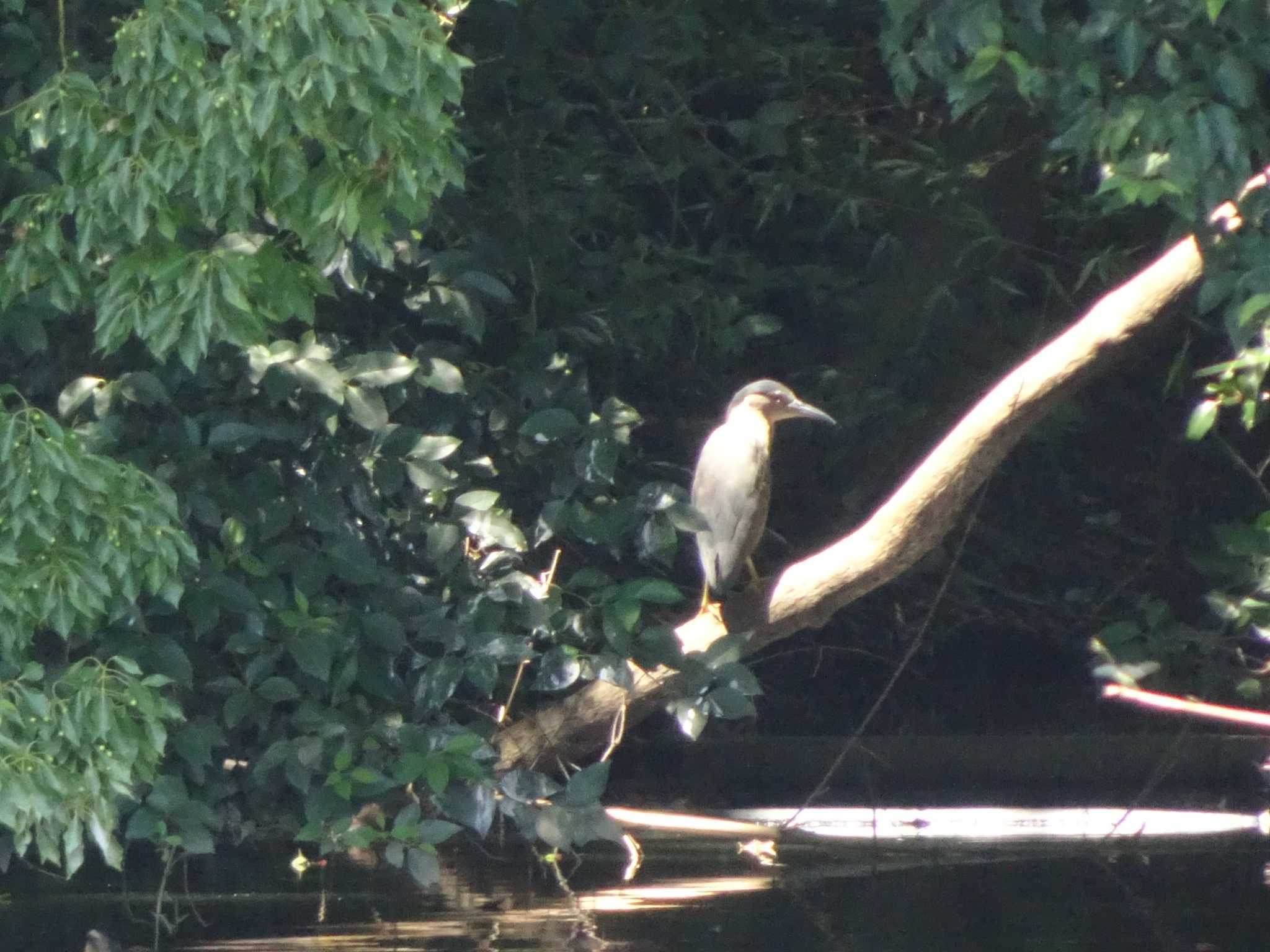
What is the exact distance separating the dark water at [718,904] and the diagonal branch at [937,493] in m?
0.50

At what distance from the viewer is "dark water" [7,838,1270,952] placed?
4.30m

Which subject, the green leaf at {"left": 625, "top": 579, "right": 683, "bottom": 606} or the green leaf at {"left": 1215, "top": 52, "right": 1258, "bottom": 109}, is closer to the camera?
the green leaf at {"left": 1215, "top": 52, "right": 1258, "bottom": 109}

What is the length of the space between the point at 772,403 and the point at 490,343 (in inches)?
37.6

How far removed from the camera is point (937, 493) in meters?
4.38

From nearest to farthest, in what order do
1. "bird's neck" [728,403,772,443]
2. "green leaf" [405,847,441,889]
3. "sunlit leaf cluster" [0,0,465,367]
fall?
"sunlit leaf cluster" [0,0,465,367]
"green leaf" [405,847,441,889]
"bird's neck" [728,403,772,443]

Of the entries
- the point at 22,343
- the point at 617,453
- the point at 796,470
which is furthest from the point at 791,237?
the point at 22,343

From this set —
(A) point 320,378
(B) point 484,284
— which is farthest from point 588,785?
(B) point 484,284

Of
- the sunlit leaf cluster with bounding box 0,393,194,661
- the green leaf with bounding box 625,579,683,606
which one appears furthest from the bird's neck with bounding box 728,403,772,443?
the sunlit leaf cluster with bounding box 0,393,194,661

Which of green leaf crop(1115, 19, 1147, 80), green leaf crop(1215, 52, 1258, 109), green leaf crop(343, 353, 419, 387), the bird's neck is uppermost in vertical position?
green leaf crop(1115, 19, 1147, 80)

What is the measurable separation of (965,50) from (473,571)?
1801 millimetres

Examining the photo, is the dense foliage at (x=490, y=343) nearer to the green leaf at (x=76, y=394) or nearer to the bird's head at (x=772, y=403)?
the green leaf at (x=76, y=394)

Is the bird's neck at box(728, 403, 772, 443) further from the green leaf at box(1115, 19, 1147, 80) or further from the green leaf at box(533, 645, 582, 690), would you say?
the green leaf at box(1115, 19, 1147, 80)

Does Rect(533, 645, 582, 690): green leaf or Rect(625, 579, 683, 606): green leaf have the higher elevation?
Rect(625, 579, 683, 606): green leaf

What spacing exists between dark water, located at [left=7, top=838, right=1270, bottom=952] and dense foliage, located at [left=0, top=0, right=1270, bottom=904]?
0.27m
